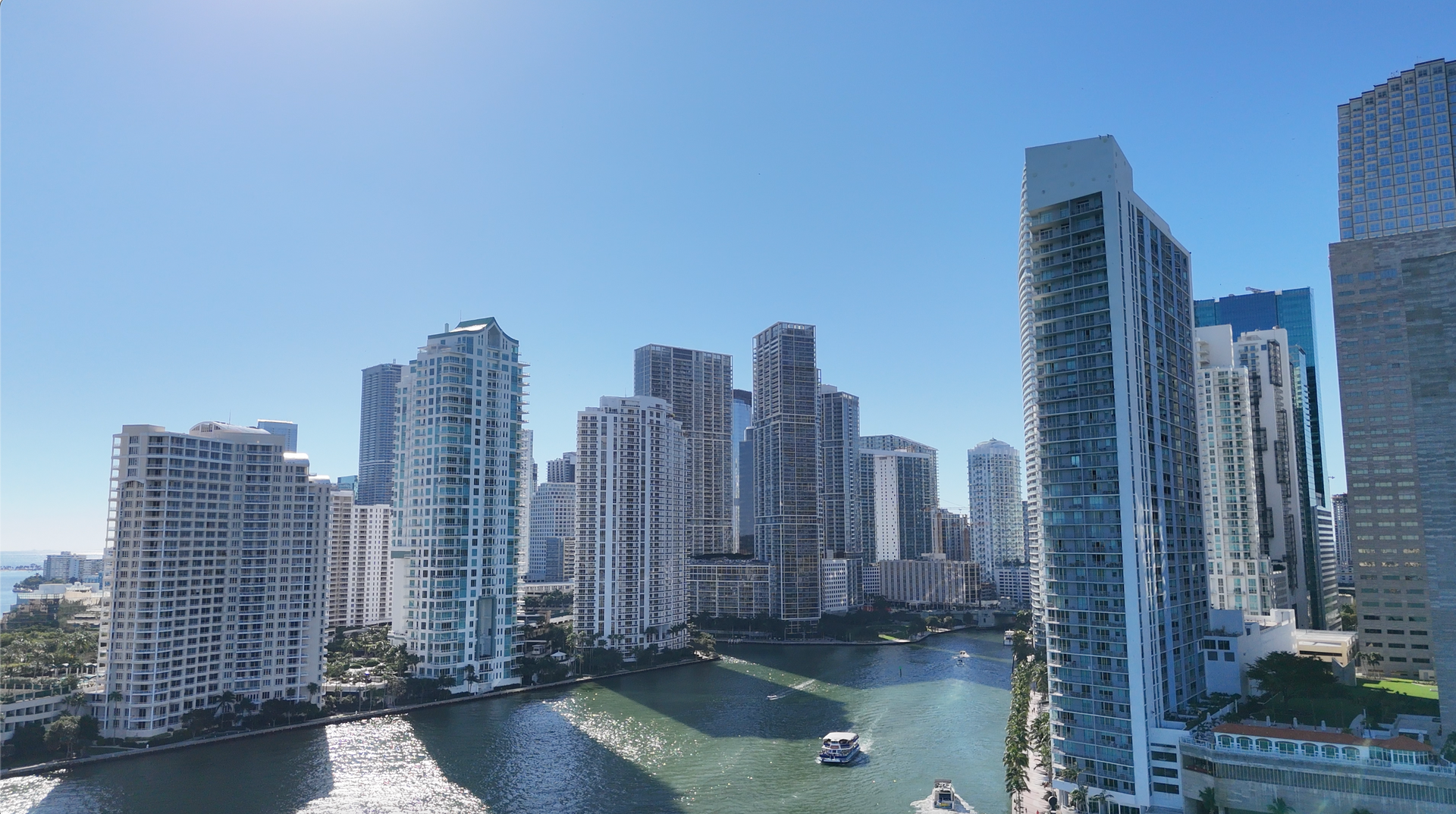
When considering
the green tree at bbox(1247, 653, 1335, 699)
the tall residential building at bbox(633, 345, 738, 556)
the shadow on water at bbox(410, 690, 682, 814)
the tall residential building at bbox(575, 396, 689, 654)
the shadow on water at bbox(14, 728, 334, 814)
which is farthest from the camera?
the tall residential building at bbox(633, 345, 738, 556)

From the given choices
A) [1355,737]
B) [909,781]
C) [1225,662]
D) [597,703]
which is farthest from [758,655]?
[1355,737]

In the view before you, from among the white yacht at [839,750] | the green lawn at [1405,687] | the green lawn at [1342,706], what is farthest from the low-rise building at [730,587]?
the green lawn at [1342,706]

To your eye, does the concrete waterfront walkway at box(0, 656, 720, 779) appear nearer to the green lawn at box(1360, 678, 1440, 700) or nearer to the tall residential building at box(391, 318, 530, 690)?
the tall residential building at box(391, 318, 530, 690)

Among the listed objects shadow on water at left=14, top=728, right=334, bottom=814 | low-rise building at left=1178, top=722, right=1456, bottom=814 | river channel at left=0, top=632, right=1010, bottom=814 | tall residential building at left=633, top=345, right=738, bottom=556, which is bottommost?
river channel at left=0, top=632, right=1010, bottom=814

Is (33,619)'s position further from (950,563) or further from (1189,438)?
(950,563)

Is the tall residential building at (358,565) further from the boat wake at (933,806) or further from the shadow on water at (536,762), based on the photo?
the boat wake at (933,806)

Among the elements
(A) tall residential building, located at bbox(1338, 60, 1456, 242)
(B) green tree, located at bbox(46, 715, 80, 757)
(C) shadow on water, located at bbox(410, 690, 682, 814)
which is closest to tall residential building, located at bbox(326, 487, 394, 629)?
(C) shadow on water, located at bbox(410, 690, 682, 814)

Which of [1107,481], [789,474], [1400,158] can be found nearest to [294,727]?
[1107,481]
